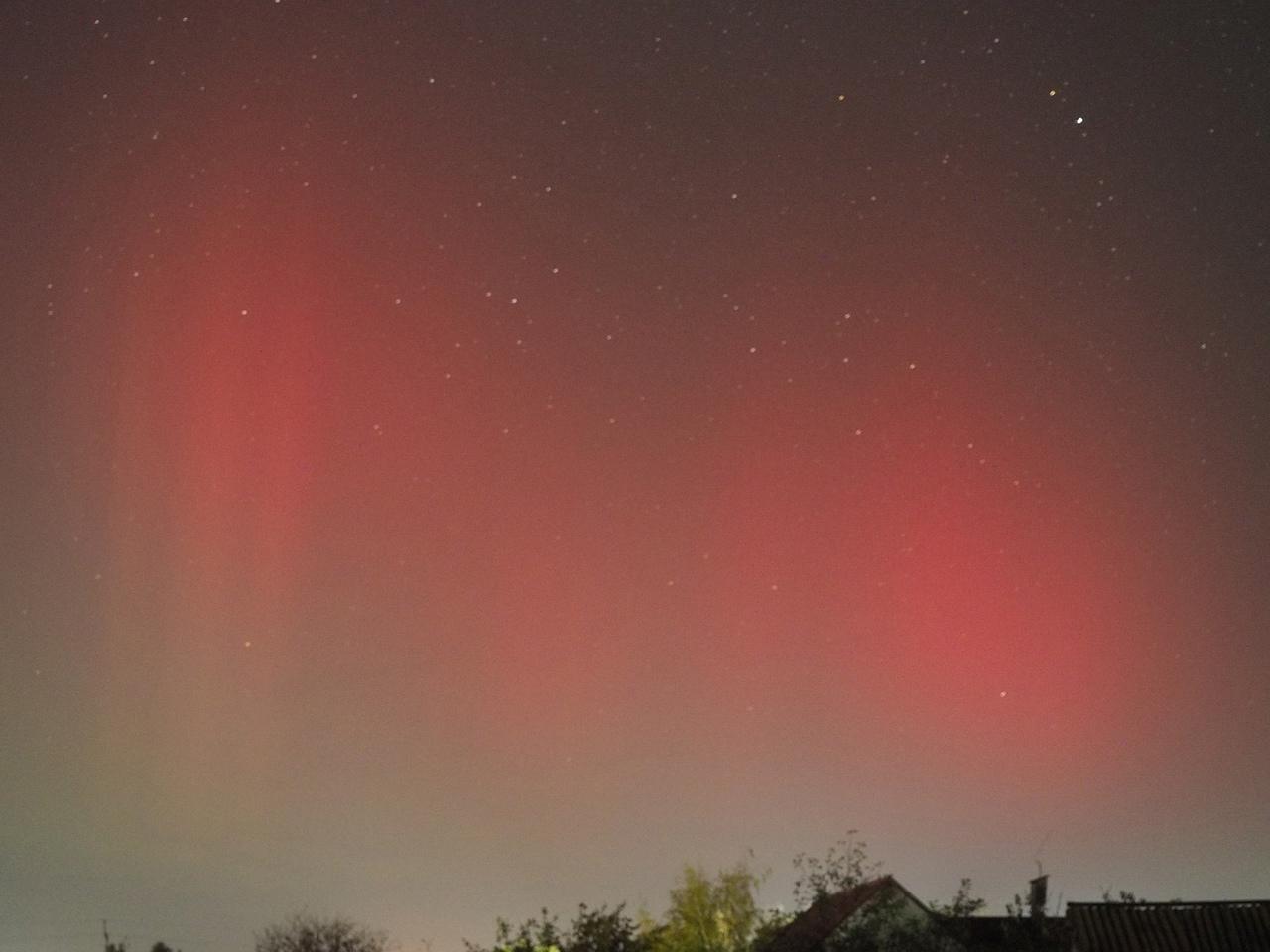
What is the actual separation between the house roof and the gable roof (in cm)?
402

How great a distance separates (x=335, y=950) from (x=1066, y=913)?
30.8 m

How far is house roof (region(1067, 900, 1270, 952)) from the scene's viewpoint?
38156 mm

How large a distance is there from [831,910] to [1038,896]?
16.1 feet

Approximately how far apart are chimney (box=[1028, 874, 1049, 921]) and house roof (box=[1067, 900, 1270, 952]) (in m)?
1.09

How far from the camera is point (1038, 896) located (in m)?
37.0

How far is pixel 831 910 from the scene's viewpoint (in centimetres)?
3862

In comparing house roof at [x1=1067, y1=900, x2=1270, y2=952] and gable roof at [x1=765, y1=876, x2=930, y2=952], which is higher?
gable roof at [x1=765, y1=876, x2=930, y2=952]

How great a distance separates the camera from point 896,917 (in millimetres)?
37406

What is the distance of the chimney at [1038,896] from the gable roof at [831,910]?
2.54 meters

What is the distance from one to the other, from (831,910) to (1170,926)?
8471 mm

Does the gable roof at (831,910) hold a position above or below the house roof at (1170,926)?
above

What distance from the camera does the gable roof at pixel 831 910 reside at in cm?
3762

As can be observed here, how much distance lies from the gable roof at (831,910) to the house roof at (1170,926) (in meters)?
4.02

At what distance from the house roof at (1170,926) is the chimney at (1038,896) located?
109 centimetres
